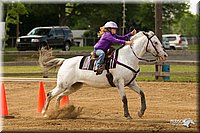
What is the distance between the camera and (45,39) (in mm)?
37031

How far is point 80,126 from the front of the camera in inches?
400

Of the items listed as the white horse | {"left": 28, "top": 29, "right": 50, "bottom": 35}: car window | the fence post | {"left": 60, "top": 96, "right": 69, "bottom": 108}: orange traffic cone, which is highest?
{"left": 28, "top": 29, "right": 50, "bottom": 35}: car window

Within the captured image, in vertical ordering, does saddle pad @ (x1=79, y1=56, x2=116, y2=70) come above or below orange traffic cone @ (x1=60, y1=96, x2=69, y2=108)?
above

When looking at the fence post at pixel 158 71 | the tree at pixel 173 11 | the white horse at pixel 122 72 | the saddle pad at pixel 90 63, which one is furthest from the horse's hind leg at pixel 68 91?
the tree at pixel 173 11

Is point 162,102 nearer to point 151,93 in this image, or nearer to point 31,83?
point 151,93

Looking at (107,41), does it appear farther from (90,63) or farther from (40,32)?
(40,32)

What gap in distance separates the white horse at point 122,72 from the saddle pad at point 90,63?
87 millimetres

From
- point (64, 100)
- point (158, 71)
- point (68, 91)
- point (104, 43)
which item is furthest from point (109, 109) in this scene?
point (158, 71)

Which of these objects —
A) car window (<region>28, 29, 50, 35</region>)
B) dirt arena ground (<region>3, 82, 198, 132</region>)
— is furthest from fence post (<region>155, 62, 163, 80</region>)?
car window (<region>28, 29, 50, 35</region>)

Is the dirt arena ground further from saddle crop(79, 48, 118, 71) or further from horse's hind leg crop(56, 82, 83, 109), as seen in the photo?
saddle crop(79, 48, 118, 71)

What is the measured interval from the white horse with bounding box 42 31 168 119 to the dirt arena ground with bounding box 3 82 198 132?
0.66 m

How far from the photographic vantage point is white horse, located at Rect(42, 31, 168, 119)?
11461 mm

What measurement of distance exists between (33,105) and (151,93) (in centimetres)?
459

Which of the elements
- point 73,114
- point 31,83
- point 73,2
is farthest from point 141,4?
point 73,114
